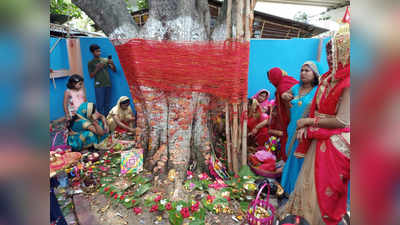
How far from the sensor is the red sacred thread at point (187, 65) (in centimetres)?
274

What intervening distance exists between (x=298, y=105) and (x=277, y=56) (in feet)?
11.9

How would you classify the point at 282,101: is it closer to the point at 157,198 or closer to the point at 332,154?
the point at 332,154

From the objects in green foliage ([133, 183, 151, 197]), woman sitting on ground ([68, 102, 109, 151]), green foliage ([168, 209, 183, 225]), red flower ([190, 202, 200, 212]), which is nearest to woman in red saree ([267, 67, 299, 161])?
red flower ([190, 202, 200, 212])

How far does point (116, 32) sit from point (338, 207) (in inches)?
122

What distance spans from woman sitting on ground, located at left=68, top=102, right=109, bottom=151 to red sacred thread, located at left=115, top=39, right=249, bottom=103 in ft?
5.34

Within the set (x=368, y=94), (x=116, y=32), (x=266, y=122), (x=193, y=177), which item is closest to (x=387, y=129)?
(x=368, y=94)

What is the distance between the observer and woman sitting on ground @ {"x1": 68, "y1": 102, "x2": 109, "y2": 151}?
13.0 feet

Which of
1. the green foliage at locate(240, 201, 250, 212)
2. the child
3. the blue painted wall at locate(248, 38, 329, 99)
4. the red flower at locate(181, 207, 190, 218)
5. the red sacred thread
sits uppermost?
the blue painted wall at locate(248, 38, 329, 99)

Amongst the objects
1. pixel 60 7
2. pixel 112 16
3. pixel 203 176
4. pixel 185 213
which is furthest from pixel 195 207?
pixel 60 7

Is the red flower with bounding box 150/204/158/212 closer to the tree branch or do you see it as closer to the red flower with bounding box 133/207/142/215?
the red flower with bounding box 133/207/142/215

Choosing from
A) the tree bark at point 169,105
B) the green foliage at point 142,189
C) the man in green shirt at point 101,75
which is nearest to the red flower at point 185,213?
the tree bark at point 169,105

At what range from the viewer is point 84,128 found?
3.98 metres

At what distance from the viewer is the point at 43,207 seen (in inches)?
16.5

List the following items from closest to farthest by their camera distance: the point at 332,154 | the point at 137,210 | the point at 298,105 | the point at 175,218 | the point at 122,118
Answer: the point at 332,154 → the point at 175,218 → the point at 137,210 → the point at 298,105 → the point at 122,118
